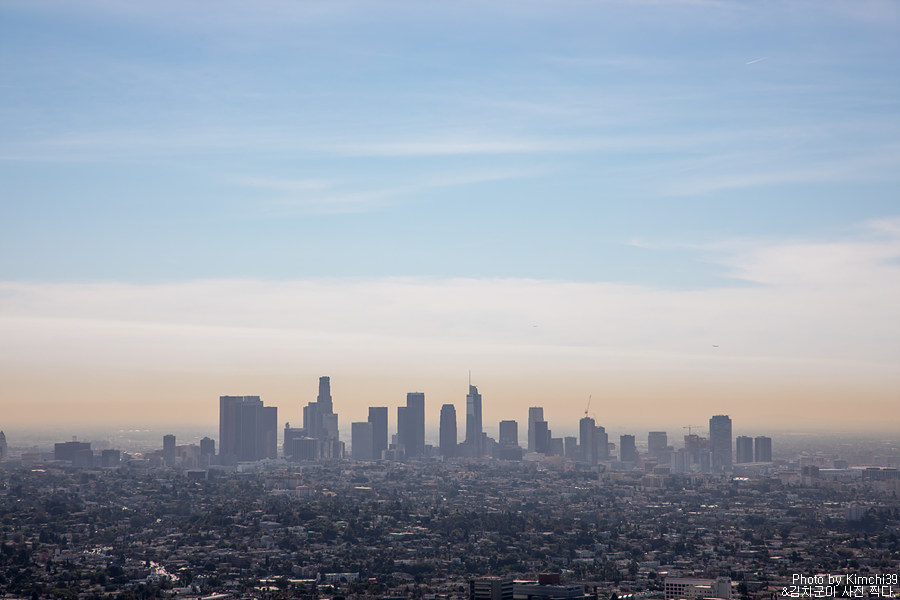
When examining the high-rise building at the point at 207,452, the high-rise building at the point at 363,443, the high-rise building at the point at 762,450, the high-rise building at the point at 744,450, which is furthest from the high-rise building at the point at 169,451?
the high-rise building at the point at 762,450

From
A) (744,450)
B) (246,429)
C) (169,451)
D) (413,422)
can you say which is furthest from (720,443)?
(169,451)

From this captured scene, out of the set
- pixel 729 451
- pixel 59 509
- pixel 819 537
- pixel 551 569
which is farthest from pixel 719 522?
pixel 729 451

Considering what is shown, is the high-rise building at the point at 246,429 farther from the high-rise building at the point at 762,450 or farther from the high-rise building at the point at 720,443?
the high-rise building at the point at 762,450

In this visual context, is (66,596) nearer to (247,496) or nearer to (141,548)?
(141,548)

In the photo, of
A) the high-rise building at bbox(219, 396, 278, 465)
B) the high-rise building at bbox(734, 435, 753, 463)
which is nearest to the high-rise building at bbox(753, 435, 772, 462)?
the high-rise building at bbox(734, 435, 753, 463)

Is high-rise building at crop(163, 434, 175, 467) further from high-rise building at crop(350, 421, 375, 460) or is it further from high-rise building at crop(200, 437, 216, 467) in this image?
high-rise building at crop(350, 421, 375, 460)

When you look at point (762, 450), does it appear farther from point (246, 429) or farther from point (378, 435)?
point (246, 429)
